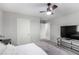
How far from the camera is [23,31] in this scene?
4742mm

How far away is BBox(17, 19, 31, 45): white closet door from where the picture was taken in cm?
459

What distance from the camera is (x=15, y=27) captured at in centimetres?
443

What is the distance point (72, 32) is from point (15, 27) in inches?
143

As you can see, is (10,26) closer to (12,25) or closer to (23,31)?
(12,25)

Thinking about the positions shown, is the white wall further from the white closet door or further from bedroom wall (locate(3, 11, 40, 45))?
the white closet door

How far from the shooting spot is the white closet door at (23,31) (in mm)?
4586

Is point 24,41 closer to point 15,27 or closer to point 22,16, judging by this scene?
point 15,27

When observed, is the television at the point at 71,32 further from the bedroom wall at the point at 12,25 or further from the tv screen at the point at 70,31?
the bedroom wall at the point at 12,25

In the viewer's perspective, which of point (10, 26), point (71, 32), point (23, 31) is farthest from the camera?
point (23, 31)

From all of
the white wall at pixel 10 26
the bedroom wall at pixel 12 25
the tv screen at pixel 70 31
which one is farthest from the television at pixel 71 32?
the white wall at pixel 10 26

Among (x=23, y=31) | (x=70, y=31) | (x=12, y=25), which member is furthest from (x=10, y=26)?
(x=70, y=31)

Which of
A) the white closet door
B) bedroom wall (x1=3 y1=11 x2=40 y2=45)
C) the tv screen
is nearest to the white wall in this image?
bedroom wall (x1=3 y1=11 x2=40 y2=45)
